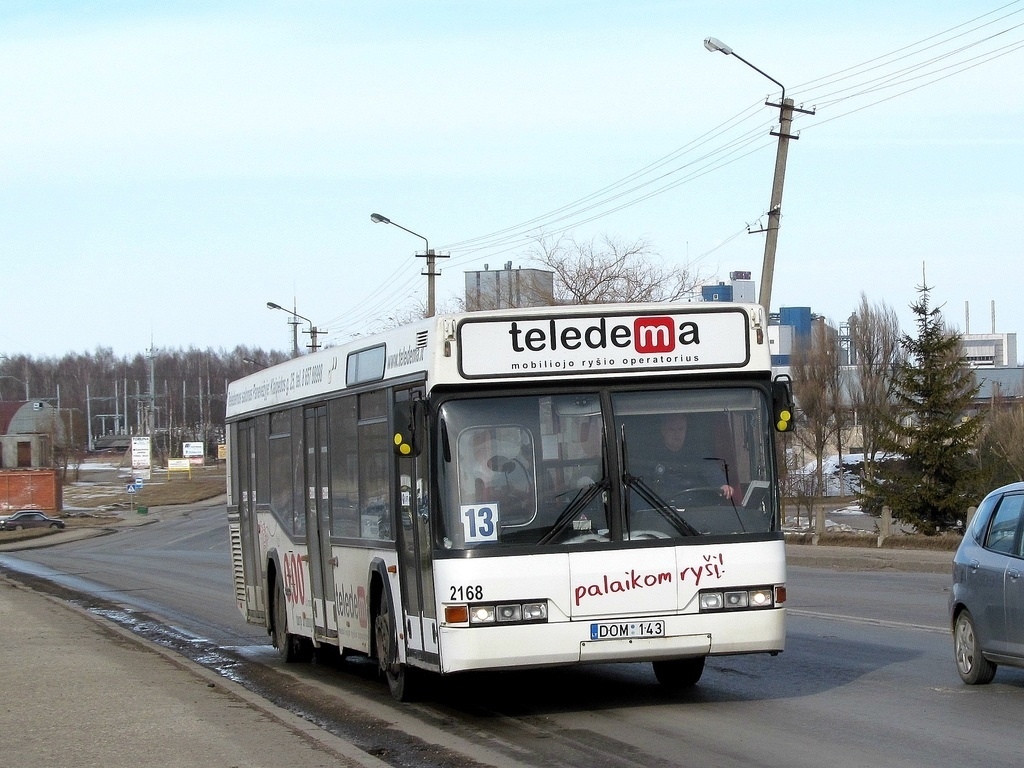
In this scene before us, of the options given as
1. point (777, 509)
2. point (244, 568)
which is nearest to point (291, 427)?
point (244, 568)

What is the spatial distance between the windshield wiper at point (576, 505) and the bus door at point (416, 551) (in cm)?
87

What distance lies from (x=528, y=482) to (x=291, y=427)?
5.09 m

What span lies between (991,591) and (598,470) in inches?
121

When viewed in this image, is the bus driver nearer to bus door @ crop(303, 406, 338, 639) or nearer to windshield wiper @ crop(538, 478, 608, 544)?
windshield wiper @ crop(538, 478, 608, 544)

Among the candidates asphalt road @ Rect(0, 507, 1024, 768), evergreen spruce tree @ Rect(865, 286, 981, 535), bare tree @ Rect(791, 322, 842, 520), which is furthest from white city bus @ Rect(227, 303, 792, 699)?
bare tree @ Rect(791, 322, 842, 520)

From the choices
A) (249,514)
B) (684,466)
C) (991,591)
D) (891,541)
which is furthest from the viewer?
(891,541)

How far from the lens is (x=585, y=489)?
32.8ft

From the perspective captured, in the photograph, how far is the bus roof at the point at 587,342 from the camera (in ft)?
33.3

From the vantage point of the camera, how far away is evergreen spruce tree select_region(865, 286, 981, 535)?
40.0 meters

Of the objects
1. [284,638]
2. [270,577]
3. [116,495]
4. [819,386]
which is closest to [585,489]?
[284,638]

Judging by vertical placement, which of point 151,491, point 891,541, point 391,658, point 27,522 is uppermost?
point 391,658

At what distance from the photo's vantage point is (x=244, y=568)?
681 inches

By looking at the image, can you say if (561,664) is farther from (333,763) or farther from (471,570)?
(333,763)

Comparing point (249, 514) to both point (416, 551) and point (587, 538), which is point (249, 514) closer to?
point (416, 551)
